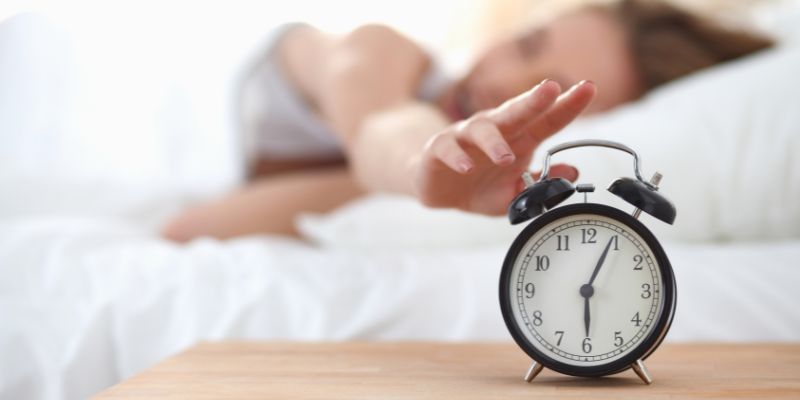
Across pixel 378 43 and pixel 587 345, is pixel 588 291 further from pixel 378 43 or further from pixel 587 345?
pixel 378 43

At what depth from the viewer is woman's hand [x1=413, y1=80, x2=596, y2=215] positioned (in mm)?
625

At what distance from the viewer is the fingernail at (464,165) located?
0.63m

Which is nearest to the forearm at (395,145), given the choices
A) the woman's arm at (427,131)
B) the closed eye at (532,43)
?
the woman's arm at (427,131)

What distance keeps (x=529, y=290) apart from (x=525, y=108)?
16 cm

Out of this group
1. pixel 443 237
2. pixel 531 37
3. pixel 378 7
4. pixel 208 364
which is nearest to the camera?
pixel 208 364

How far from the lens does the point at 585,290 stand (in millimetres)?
639

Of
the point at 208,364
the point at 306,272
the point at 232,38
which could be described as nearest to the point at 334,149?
the point at 232,38

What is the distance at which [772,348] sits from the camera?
30.3 inches

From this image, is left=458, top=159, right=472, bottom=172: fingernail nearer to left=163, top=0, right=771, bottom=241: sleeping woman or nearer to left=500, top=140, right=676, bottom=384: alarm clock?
left=500, top=140, right=676, bottom=384: alarm clock

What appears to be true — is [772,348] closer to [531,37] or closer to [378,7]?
[531,37]

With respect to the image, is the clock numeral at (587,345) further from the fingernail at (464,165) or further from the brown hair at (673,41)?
the brown hair at (673,41)

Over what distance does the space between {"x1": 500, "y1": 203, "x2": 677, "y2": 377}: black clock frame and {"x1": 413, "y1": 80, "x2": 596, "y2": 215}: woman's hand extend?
0.07 meters

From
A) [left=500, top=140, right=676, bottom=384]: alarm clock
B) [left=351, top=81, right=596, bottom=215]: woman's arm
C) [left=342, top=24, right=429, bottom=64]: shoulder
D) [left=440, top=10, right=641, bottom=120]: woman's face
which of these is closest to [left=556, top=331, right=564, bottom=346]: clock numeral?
[left=500, top=140, right=676, bottom=384]: alarm clock

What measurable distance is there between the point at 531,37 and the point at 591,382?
1.27 meters
